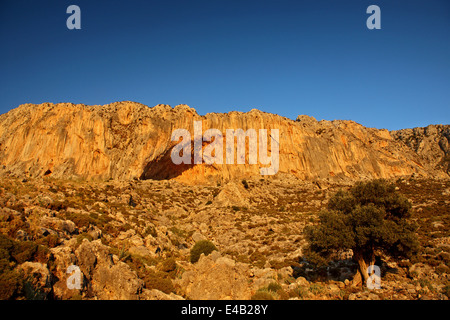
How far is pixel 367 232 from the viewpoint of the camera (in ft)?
46.3

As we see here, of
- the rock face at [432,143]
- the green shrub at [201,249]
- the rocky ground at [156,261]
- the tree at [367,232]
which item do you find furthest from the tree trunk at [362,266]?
the rock face at [432,143]

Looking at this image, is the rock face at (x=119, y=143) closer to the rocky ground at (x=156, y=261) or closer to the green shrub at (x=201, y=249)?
the rocky ground at (x=156, y=261)

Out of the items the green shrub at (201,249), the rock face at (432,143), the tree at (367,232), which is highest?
the rock face at (432,143)

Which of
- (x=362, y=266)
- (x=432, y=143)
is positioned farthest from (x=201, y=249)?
(x=432, y=143)

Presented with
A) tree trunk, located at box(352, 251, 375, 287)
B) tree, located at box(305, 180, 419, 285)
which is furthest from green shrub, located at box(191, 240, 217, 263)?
tree trunk, located at box(352, 251, 375, 287)

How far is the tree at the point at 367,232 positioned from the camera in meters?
14.1

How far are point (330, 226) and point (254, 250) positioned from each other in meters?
10.0

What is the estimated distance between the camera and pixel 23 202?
14.0 meters

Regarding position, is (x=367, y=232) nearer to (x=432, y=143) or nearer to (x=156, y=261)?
(x=156, y=261)

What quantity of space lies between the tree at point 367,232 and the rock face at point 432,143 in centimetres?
11022

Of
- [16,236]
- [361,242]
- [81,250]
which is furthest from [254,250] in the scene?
[16,236]

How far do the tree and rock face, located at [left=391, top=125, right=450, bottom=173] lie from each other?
362ft

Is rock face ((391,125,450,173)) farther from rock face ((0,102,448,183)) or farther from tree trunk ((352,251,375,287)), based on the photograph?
tree trunk ((352,251,375,287))

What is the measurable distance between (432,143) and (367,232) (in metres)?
136
